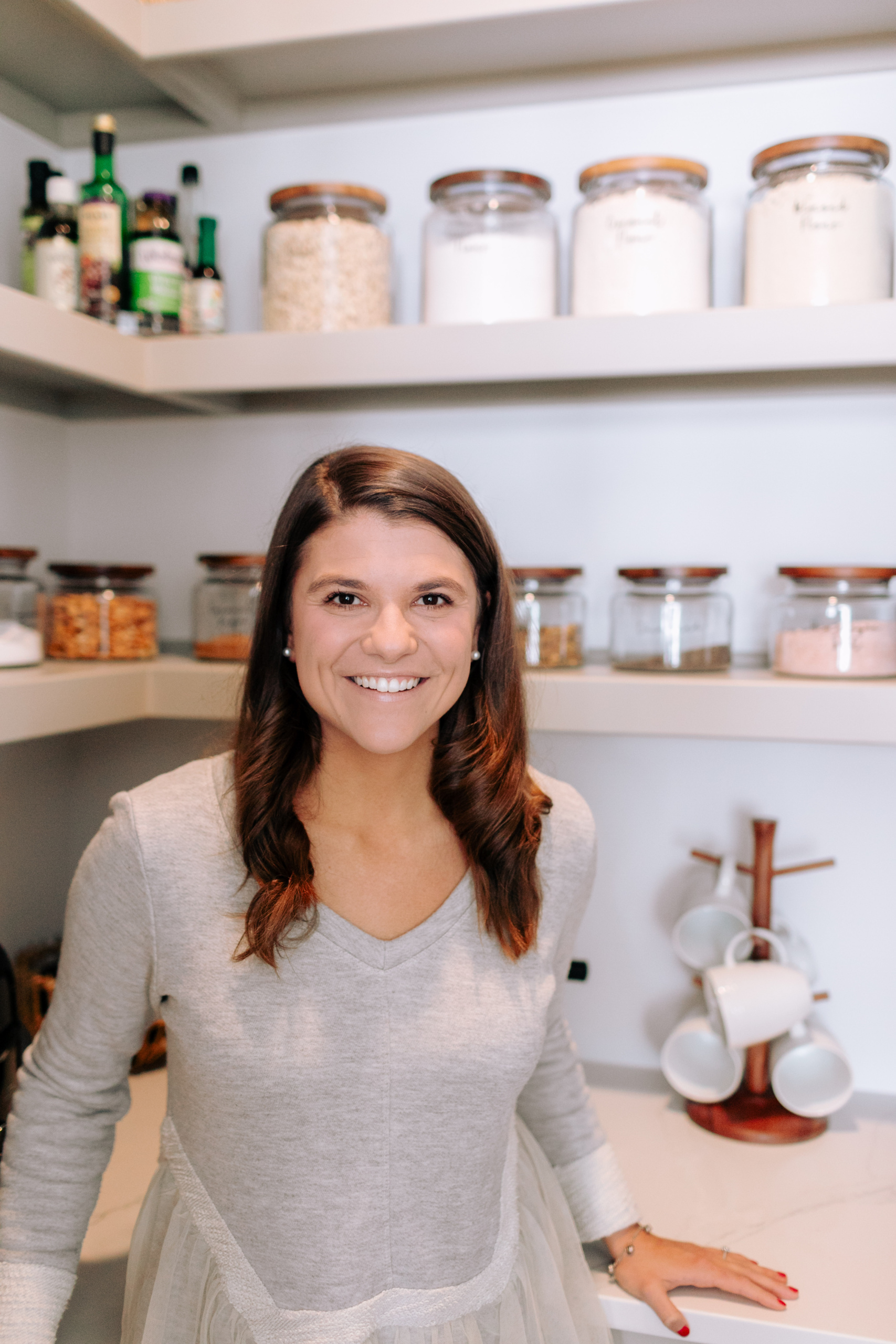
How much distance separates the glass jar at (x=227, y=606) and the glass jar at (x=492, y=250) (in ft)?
1.25

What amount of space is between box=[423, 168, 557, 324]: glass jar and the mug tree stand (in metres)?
0.70

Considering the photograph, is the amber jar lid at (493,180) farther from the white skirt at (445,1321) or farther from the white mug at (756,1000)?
the white skirt at (445,1321)

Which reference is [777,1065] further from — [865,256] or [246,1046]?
[865,256]

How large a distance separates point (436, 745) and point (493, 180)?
64 cm

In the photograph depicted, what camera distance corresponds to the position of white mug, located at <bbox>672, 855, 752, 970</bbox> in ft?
4.36

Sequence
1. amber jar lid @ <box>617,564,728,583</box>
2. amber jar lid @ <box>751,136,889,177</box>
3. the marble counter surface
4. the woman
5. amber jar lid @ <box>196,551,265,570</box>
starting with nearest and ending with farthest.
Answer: the woman
the marble counter surface
amber jar lid @ <box>751,136,889,177</box>
amber jar lid @ <box>617,564,728,583</box>
amber jar lid @ <box>196,551,265,570</box>

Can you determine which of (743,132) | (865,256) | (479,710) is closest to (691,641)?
(479,710)

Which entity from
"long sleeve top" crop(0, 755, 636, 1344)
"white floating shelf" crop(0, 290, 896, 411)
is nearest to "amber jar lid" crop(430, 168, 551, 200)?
"white floating shelf" crop(0, 290, 896, 411)

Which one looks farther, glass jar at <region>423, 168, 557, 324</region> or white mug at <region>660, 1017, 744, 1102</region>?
white mug at <region>660, 1017, 744, 1102</region>

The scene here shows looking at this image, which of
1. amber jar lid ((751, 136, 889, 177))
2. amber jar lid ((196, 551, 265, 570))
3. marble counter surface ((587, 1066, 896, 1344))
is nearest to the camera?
marble counter surface ((587, 1066, 896, 1344))

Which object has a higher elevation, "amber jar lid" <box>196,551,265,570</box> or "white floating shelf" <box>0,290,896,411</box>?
"white floating shelf" <box>0,290,896,411</box>

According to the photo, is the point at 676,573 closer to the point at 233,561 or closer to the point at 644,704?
the point at 644,704

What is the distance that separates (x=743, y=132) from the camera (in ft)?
4.33

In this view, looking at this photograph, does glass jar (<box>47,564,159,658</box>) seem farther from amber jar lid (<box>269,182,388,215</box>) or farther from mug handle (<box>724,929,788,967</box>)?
mug handle (<box>724,929,788,967</box>)
